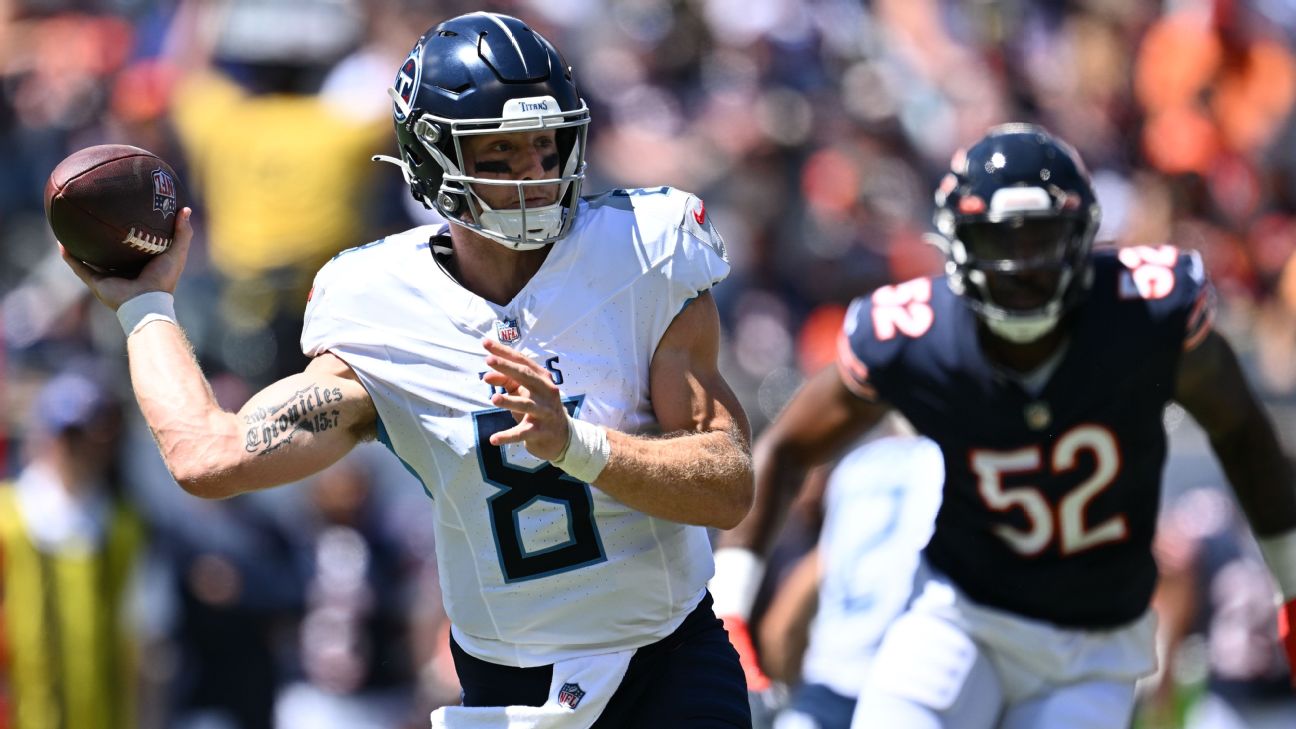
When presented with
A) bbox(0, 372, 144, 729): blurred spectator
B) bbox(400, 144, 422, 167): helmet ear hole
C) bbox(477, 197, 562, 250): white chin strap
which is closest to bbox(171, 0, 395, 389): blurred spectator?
bbox(0, 372, 144, 729): blurred spectator

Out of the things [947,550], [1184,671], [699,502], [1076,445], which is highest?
[699,502]

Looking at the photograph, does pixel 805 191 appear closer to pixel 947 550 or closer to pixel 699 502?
pixel 947 550

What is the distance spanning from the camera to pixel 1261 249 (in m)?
8.35

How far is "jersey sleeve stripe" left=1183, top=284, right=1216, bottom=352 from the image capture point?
4.10 metres

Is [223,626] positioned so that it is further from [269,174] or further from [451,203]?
[451,203]

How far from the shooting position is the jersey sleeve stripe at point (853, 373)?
14.0 ft

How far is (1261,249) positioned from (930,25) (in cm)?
216

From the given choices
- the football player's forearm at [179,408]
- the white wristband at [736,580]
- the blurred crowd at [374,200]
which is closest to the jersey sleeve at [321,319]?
the football player's forearm at [179,408]

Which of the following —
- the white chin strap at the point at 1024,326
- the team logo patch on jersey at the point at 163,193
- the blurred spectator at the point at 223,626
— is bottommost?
the blurred spectator at the point at 223,626

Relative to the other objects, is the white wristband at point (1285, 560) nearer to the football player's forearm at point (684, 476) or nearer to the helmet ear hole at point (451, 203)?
the football player's forearm at point (684, 476)

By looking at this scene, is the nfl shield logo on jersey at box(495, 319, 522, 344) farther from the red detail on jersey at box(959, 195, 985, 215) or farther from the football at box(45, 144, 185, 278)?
the red detail on jersey at box(959, 195, 985, 215)

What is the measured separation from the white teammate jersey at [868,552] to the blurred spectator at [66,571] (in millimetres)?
2624

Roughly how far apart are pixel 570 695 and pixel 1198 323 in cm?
171

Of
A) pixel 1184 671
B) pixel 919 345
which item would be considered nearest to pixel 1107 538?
pixel 919 345
